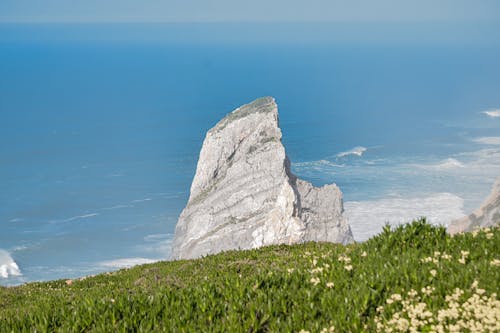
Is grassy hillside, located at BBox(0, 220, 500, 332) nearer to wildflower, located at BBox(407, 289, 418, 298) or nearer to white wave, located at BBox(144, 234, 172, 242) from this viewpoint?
wildflower, located at BBox(407, 289, 418, 298)

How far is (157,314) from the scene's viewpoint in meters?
11.4

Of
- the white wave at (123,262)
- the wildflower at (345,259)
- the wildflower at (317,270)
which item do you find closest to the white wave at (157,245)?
the white wave at (123,262)

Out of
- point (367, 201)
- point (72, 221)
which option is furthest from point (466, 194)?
point (72, 221)

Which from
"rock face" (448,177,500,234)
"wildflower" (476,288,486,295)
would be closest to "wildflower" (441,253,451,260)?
"wildflower" (476,288,486,295)

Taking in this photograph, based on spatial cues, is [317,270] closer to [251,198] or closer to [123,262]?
[251,198]

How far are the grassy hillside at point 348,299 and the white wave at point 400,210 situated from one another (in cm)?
13014

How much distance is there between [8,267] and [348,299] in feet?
448

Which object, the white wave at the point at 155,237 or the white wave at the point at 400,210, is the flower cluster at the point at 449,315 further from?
the white wave at the point at 155,237

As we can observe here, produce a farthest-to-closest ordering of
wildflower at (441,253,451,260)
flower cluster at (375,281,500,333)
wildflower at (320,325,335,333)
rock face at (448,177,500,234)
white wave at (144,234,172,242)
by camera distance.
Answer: white wave at (144,234,172,242) → rock face at (448,177,500,234) → wildflower at (441,253,451,260) → wildflower at (320,325,335,333) → flower cluster at (375,281,500,333)

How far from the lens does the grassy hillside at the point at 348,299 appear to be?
978 cm

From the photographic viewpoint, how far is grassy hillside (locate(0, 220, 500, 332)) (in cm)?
978

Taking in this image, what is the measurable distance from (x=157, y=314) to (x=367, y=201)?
162469 millimetres

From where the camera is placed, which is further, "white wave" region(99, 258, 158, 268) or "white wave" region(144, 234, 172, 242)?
"white wave" region(144, 234, 172, 242)

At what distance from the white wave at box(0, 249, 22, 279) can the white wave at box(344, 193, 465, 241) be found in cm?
7017
